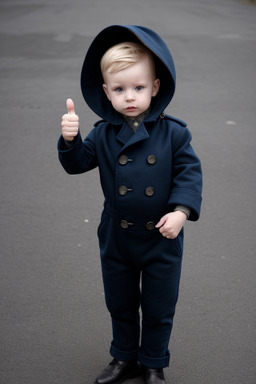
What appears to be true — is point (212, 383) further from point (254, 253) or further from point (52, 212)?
point (52, 212)

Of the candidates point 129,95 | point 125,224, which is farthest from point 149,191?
point 129,95

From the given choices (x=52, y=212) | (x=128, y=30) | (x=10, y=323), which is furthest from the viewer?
(x=52, y=212)

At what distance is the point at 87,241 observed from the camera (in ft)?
13.3

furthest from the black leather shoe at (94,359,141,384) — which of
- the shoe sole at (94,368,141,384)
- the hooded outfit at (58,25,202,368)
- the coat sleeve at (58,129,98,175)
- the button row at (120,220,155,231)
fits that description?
the coat sleeve at (58,129,98,175)

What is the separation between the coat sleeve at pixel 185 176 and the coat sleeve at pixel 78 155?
360 mm

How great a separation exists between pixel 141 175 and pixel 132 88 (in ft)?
1.18

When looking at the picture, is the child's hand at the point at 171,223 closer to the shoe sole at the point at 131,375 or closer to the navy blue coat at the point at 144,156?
the navy blue coat at the point at 144,156

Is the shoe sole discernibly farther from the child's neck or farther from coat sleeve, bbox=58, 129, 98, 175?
the child's neck

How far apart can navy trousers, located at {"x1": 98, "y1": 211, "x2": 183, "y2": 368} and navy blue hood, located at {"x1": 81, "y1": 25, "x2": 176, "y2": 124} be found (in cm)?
49

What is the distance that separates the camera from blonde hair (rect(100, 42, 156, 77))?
2.15m

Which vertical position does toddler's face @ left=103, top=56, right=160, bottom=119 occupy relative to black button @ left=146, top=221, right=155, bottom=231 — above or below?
above

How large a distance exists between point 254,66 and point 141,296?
7.08 metres

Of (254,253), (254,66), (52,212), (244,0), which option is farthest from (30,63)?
(244,0)

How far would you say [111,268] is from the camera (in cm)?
252
